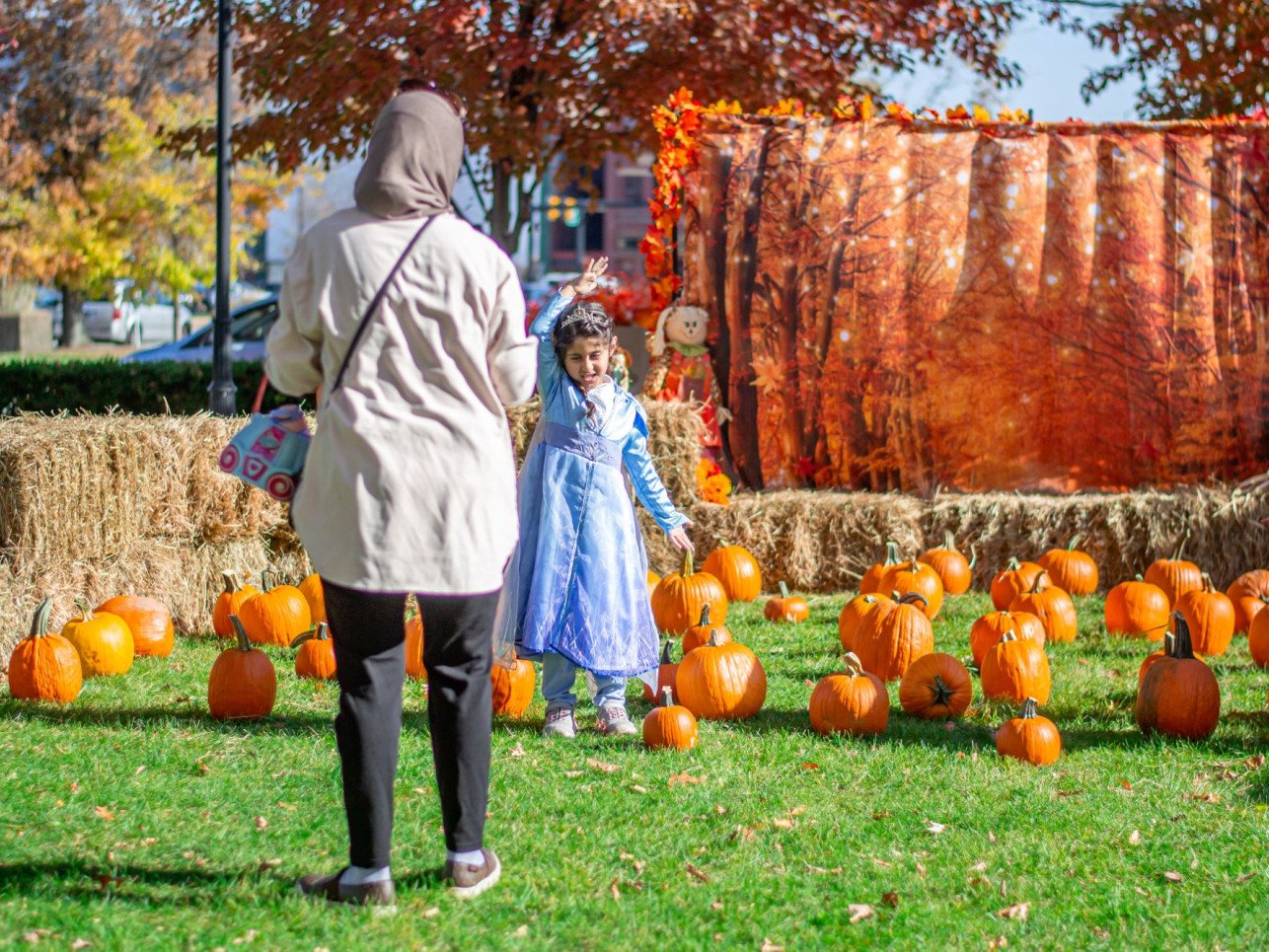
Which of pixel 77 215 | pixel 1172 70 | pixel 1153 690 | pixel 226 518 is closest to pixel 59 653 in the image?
pixel 226 518

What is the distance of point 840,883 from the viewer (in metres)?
3.79

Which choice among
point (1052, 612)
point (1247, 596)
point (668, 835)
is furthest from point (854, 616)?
point (668, 835)

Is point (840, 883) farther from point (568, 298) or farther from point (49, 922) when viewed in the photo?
point (568, 298)

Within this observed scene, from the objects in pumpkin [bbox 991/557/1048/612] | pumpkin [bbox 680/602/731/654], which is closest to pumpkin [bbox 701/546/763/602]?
pumpkin [bbox 991/557/1048/612]

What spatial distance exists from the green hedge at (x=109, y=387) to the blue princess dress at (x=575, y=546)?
26.4 feet

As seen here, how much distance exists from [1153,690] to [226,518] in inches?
174

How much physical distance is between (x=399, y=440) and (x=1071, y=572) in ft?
18.4

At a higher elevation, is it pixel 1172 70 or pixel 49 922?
pixel 1172 70

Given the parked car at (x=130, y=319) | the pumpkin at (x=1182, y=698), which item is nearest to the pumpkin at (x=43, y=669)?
the pumpkin at (x=1182, y=698)

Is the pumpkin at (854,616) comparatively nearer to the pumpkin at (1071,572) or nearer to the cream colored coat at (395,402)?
the pumpkin at (1071,572)

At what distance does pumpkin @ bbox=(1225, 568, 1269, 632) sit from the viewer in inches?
274

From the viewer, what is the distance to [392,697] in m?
3.42

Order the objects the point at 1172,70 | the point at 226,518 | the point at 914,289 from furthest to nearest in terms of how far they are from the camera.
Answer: the point at 1172,70 → the point at 914,289 → the point at 226,518

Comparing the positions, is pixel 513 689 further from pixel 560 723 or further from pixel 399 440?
pixel 399 440
